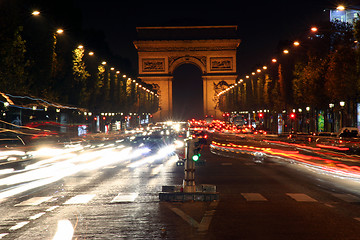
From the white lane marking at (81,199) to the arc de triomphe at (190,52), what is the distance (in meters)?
123

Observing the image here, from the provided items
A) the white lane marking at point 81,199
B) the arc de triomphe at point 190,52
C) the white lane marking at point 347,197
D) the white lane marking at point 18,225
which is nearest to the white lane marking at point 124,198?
the white lane marking at point 81,199

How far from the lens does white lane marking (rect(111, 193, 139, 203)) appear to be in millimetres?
14453

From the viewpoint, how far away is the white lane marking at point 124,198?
14453 millimetres

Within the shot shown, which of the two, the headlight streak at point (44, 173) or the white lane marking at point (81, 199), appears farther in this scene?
the headlight streak at point (44, 173)

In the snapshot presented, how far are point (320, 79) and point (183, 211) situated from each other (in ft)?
140

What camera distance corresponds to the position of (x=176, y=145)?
47.6 metres

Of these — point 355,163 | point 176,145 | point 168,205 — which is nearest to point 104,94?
point 176,145

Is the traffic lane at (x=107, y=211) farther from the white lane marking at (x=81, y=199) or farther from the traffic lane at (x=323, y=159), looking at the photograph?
the traffic lane at (x=323, y=159)

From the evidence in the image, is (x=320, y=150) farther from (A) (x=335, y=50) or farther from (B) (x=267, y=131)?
(B) (x=267, y=131)

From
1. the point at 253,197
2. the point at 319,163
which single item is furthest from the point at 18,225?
Answer: the point at 319,163

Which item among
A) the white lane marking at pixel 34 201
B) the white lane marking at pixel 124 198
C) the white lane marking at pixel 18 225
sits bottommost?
the white lane marking at pixel 18 225

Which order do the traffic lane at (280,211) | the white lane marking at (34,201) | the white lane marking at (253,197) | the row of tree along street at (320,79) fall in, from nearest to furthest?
the traffic lane at (280,211) → the white lane marking at (34,201) → the white lane marking at (253,197) → the row of tree along street at (320,79)

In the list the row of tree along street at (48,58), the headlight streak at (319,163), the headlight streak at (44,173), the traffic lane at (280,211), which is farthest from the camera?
the row of tree along street at (48,58)

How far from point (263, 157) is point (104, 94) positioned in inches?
1839
